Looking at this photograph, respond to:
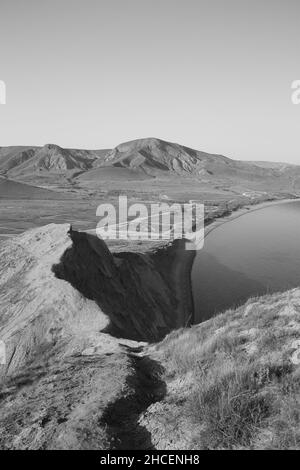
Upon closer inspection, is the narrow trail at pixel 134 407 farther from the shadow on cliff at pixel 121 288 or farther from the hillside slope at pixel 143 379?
the shadow on cliff at pixel 121 288

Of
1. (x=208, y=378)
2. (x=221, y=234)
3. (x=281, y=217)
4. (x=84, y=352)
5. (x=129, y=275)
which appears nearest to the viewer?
(x=208, y=378)

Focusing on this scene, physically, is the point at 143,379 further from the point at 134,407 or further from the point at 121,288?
the point at 121,288

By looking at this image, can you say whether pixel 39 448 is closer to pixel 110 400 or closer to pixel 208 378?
pixel 110 400

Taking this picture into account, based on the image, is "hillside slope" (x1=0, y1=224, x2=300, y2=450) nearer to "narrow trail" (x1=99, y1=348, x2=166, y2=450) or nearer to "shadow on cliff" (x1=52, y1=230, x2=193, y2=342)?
"narrow trail" (x1=99, y1=348, x2=166, y2=450)

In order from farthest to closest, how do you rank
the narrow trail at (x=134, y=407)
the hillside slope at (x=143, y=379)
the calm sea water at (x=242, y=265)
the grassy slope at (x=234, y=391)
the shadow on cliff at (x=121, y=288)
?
the calm sea water at (x=242, y=265), the shadow on cliff at (x=121, y=288), the narrow trail at (x=134, y=407), the hillside slope at (x=143, y=379), the grassy slope at (x=234, y=391)

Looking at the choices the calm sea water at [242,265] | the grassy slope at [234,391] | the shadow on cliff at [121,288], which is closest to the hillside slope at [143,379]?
the grassy slope at [234,391]

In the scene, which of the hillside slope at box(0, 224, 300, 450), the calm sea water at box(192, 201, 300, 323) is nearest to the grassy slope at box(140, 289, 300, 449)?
the hillside slope at box(0, 224, 300, 450)

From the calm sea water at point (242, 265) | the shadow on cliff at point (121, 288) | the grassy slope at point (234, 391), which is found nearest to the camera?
the grassy slope at point (234, 391)

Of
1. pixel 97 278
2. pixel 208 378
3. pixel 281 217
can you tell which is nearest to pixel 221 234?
pixel 281 217
